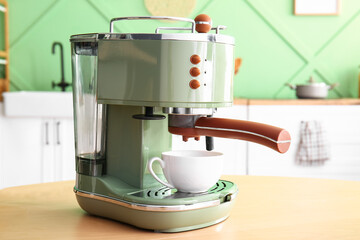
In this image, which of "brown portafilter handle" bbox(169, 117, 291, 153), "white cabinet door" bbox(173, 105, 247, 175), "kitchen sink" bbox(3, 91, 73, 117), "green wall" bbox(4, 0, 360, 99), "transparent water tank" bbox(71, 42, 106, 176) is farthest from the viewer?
"green wall" bbox(4, 0, 360, 99)

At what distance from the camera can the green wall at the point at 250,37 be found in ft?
10.7

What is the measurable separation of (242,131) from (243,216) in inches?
6.6

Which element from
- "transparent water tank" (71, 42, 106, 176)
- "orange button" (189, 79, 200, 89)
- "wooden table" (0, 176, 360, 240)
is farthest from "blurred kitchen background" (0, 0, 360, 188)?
"orange button" (189, 79, 200, 89)

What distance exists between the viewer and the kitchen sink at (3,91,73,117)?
9.04ft

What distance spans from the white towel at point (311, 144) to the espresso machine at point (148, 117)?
6.67 ft

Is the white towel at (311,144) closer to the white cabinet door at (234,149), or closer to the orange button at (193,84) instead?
the white cabinet door at (234,149)

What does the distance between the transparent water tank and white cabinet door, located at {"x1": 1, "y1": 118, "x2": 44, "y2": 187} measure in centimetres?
201

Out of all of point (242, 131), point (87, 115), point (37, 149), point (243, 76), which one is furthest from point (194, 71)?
point (243, 76)

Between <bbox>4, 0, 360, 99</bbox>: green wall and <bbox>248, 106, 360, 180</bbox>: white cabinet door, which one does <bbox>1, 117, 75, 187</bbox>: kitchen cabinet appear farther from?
<bbox>248, 106, 360, 180</bbox>: white cabinet door

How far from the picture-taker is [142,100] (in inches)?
31.0

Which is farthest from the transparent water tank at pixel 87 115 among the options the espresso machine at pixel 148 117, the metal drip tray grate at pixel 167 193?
the metal drip tray grate at pixel 167 193

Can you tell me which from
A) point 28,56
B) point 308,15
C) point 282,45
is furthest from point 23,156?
point 308,15

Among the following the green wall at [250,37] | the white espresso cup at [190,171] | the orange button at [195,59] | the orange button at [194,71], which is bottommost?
the white espresso cup at [190,171]

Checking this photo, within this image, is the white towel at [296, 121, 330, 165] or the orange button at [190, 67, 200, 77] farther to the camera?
the white towel at [296, 121, 330, 165]
